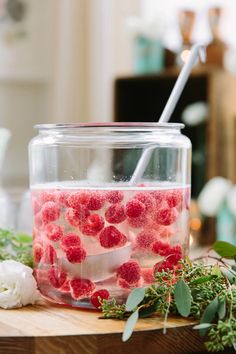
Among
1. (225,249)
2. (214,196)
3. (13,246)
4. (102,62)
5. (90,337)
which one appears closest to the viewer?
(90,337)

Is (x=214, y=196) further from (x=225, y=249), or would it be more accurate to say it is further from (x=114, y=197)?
(x=114, y=197)

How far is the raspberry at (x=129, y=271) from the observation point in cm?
105

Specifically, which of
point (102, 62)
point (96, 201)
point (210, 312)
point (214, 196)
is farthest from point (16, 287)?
point (102, 62)

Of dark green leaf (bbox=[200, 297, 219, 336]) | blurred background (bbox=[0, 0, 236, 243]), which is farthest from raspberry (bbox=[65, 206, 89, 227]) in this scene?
blurred background (bbox=[0, 0, 236, 243])

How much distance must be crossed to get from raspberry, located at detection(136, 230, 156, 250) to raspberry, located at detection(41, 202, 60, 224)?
0.12 m

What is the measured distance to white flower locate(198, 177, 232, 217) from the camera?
279 cm

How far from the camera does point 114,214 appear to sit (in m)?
1.04

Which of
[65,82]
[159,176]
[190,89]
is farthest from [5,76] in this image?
[159,176]

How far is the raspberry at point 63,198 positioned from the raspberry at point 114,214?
2.4 inches

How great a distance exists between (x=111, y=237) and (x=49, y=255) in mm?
107

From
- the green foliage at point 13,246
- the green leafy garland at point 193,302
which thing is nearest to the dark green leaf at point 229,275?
the green leafy garland at point 193,302

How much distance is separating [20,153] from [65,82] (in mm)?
431

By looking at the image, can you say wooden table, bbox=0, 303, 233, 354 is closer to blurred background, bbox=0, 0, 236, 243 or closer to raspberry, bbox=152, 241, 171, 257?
raspberry, bbox=152, 241, 171, 257

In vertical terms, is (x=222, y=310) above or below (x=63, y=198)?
below
